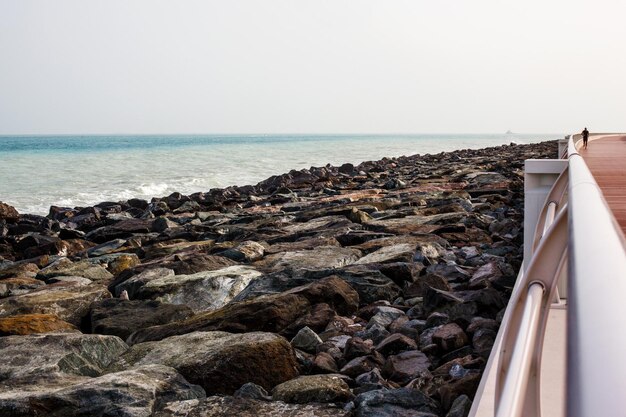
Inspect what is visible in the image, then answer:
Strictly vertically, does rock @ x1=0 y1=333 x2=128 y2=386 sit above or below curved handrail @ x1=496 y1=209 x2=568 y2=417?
below

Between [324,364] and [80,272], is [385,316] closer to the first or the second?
[324,364]

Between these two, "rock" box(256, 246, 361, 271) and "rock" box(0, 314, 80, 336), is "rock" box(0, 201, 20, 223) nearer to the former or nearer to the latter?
"rock" box(256, 246, 361, 271)

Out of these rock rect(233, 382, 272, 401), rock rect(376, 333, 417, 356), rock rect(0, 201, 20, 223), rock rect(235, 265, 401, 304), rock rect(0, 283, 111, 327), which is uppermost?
rock rect(235, 265, 401, 304)

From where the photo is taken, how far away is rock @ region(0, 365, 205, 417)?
113 inches

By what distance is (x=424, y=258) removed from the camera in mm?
5605

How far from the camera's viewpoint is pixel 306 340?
385 cm

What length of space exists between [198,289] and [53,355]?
5.48ft

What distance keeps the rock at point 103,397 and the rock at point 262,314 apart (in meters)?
0.90

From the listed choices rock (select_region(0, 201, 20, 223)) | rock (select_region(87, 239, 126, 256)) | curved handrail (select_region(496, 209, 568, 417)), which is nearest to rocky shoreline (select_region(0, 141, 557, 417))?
rock (select_region(87, 239, 126, 256))

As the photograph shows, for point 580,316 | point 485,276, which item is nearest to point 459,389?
point 485,276

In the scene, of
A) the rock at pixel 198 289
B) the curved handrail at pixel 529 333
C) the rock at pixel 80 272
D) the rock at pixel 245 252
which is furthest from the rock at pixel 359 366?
the rock at pixel 80 272

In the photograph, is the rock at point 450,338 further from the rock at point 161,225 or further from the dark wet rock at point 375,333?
the rock at point 161,225

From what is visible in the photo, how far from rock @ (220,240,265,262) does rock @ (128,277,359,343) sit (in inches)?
79.2

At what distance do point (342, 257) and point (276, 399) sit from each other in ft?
9.95
